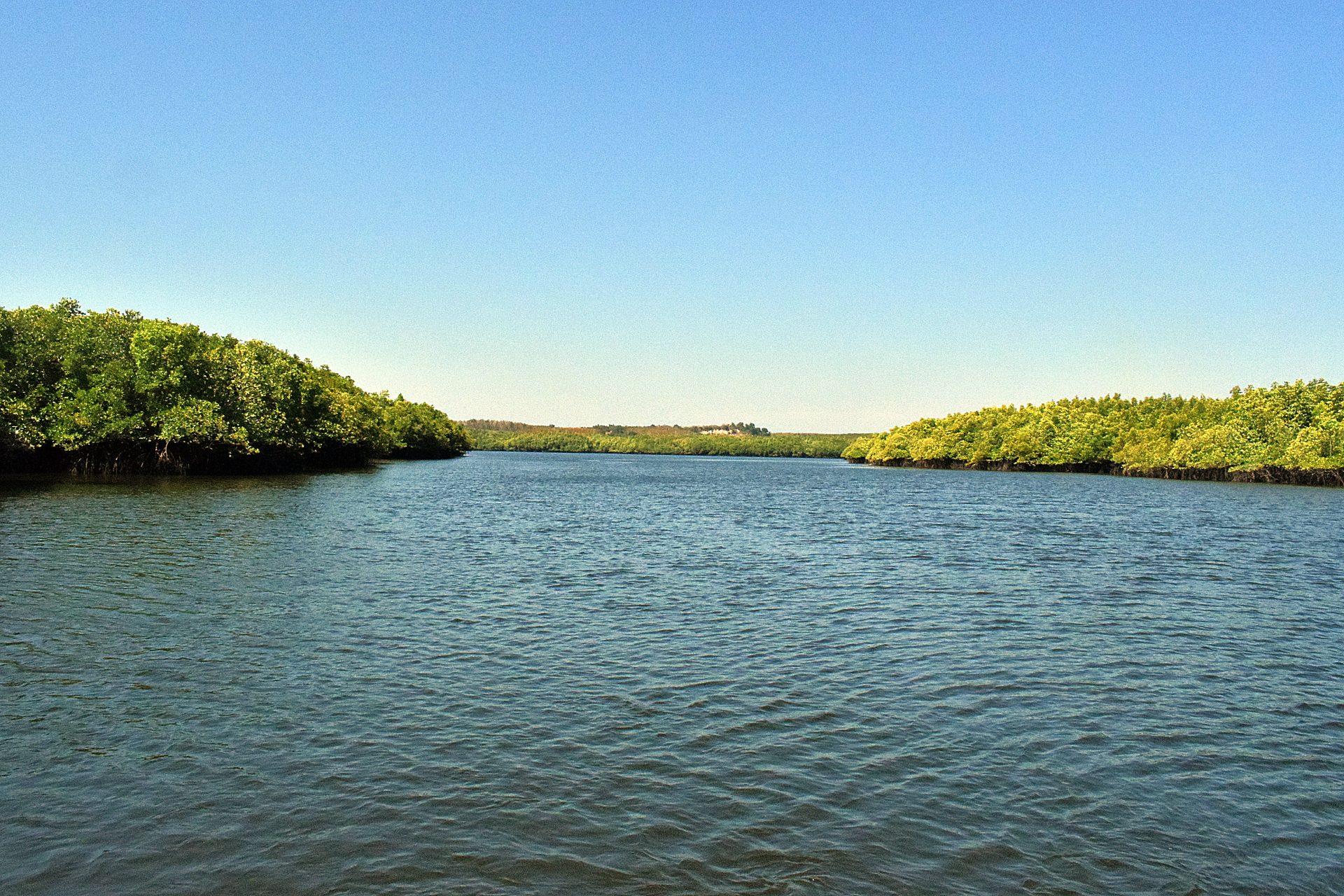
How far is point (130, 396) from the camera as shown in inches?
2803

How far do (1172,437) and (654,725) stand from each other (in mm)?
166433

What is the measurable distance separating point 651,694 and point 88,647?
1132 cm

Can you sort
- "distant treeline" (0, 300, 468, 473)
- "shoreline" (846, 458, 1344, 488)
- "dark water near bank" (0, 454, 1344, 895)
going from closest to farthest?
"dark water near bank" (0, 454, 1344, 895) < "distant treeline" (0, 300, 468, 473) < "shoreline" (846, 458, 1344, 488)

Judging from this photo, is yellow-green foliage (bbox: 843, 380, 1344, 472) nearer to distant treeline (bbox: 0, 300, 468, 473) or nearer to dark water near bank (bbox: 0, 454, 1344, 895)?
dark water near bank (bbox: 0, 454, 1344, 895)

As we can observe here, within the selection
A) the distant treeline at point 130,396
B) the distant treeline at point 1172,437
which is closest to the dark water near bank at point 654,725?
the distant treeline at point 130,396

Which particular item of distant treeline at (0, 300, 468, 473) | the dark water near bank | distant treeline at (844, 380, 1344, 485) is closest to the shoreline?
distant treeline at (844, 380, 1344, 485)

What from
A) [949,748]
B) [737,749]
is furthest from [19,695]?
[949,748]

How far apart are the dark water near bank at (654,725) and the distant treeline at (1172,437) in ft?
311

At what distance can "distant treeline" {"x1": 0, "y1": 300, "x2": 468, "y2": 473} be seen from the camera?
6569 cm

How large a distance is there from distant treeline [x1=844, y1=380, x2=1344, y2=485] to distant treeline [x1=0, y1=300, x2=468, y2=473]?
384ft

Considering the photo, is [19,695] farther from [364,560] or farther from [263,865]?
[364,560]

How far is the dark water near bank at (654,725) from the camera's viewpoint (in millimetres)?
9094

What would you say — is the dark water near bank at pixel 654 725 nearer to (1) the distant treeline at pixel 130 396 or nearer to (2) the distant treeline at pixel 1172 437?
(1) the distant treeline at pixel 130 396

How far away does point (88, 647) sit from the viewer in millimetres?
17125
